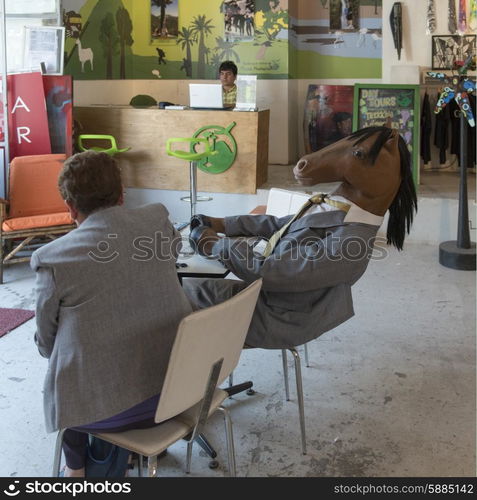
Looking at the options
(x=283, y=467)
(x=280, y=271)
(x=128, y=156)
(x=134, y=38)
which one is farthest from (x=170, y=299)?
(x=134, y=38)

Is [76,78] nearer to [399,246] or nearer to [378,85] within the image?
[378,85]

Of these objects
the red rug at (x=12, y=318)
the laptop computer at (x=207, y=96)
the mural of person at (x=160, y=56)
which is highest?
the mural of person at (x=160, y=56)

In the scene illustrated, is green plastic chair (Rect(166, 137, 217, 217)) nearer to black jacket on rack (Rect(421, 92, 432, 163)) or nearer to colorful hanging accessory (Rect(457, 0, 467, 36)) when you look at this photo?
black jacket on rack (Rect(421, 92, 432, 163))

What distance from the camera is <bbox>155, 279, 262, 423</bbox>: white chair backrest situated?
6.27 ft

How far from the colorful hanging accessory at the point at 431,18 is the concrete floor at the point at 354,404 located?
3.73 m

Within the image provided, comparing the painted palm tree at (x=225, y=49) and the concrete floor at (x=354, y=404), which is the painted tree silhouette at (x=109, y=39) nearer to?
the painted palm tree at (x=225, y=49)

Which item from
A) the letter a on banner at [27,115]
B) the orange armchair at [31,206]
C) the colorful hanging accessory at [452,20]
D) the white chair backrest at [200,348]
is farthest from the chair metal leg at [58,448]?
the colorful hanging accessory at [452,20]

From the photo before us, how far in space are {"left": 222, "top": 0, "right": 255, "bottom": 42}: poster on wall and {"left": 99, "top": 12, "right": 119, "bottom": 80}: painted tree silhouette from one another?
1285mm

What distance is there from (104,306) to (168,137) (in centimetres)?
488

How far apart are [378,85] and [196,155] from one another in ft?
6.30

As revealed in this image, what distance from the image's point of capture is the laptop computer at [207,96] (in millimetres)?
6426

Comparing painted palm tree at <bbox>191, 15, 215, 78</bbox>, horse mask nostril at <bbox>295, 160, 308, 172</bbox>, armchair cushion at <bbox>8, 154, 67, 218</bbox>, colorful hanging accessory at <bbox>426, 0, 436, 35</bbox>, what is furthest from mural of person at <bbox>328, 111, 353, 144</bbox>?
horse mask nostril at <bbox>295, 160, 308, 172</bbox>

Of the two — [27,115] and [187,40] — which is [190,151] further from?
[187,40]

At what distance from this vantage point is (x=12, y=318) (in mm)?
4477
